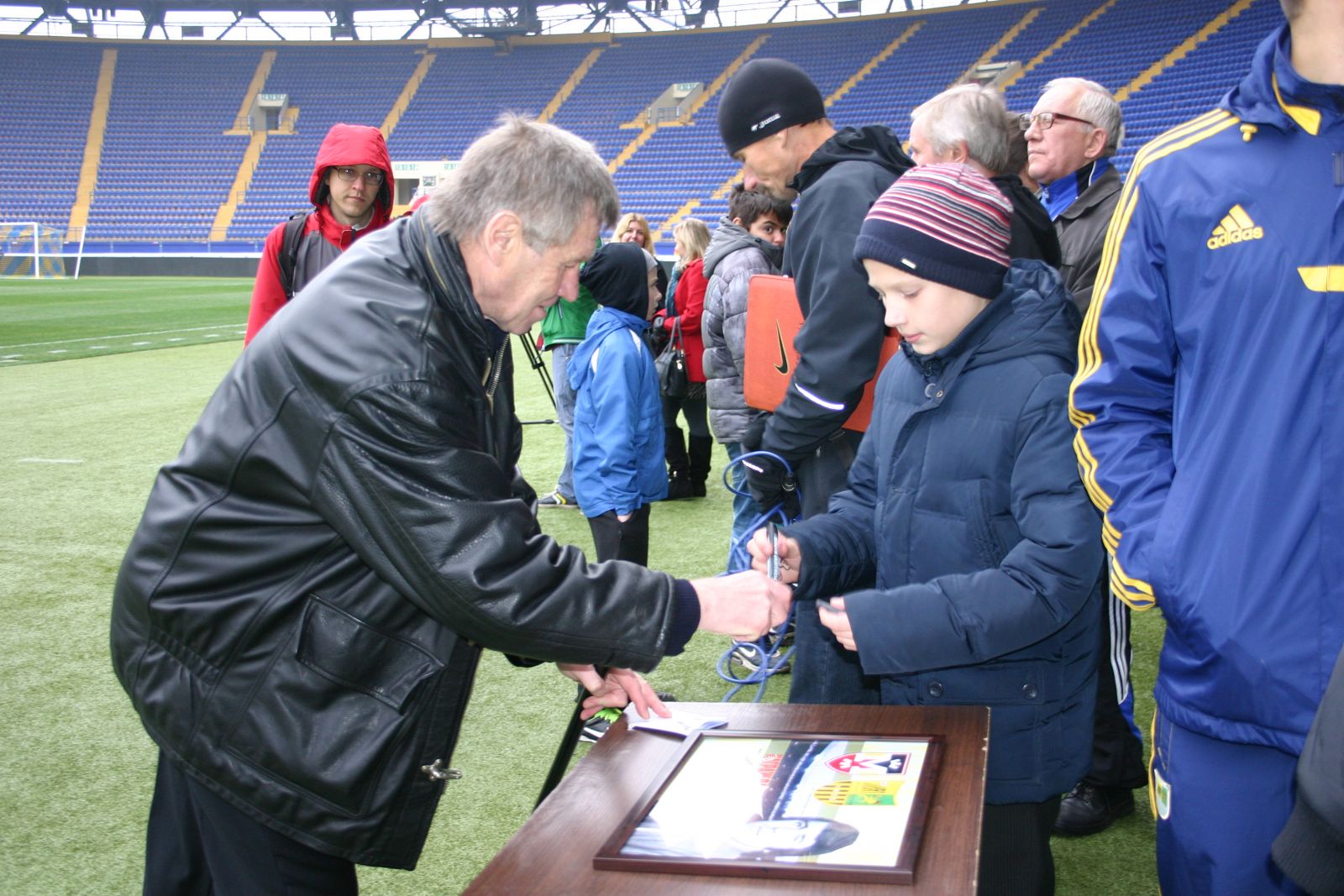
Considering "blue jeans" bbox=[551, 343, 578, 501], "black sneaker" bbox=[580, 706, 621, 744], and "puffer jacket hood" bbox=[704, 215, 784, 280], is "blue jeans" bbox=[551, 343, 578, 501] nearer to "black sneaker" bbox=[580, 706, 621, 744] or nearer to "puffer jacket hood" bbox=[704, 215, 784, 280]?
"puffer jacket hood" bbox=[704, 215, 784, 280]

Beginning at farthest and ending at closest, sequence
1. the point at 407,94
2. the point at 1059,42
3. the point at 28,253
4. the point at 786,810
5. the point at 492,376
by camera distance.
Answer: the point at 407,94 < the point at 28,253 < the point at 1059,42 < the point at 492,376 < the point at 786,810

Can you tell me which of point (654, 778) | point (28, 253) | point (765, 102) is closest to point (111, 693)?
point (765, 102)

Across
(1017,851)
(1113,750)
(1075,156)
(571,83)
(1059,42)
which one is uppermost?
(1059,42)

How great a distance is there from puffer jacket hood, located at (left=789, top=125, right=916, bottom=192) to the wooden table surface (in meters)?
1.74

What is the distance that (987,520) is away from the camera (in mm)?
1947

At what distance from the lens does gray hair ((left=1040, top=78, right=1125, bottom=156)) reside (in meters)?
3.93

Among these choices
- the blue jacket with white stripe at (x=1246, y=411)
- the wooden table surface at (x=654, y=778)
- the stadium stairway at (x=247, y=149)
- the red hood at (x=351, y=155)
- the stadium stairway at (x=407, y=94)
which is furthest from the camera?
the stadium stairway at (x=407, y=94)

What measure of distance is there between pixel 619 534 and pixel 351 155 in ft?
5.69

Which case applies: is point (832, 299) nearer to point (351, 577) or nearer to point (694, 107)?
point (351, 577)

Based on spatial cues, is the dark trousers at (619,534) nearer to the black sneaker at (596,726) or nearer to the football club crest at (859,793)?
the black sneaker at (596,726)

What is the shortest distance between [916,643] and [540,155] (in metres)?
0.98

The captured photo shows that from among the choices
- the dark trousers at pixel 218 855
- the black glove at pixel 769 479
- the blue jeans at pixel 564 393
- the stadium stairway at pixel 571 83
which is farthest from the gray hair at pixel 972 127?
the stadium stairway at pixel 571 83

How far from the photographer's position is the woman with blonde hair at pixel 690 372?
6352mm

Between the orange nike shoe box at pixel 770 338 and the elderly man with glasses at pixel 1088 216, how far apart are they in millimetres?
850
